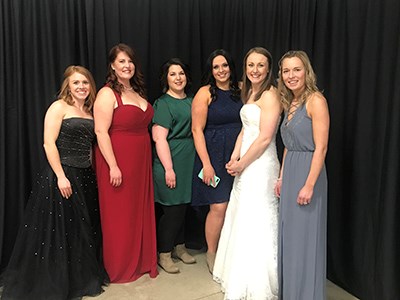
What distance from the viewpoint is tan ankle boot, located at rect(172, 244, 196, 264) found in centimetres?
331

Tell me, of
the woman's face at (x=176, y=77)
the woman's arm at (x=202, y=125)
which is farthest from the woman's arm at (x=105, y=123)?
the woman's arm at (x=202, y=125)

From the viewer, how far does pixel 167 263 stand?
10.4 ft

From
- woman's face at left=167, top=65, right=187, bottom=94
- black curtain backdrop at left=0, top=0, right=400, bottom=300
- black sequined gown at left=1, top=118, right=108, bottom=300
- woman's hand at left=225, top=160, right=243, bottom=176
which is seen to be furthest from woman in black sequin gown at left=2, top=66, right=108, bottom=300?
woman's hand at left=225, top=160, right=243, bottom=176

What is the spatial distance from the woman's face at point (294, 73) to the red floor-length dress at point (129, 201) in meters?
1.05

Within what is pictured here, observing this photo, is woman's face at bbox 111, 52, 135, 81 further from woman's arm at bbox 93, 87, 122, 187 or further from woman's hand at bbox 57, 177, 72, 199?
woman's hand at bbox 57, 177, 72, 199

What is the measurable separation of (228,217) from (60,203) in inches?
44.5

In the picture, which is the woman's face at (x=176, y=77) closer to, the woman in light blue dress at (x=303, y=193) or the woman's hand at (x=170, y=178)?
the woman's hand at (x=170, y=178)

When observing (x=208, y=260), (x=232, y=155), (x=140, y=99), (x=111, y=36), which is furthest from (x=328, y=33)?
(x=208, y=260)

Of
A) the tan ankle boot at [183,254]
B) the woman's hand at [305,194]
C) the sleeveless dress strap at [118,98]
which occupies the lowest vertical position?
the tan ankle boot at [183,254]

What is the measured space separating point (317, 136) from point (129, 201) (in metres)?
1.40

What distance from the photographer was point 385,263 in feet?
8.05

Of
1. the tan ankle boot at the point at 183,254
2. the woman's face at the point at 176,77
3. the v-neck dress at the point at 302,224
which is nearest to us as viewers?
the v-neck dress at the point at 302,224

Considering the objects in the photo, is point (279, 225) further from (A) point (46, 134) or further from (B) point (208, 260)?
(A) point (46, 134)

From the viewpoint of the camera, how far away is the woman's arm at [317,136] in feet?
7.24
